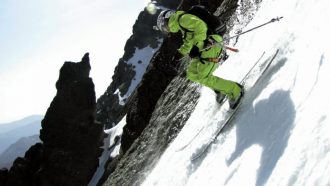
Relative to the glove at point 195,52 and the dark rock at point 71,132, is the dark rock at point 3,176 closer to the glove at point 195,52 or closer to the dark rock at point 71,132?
the dark rock at point 71,132

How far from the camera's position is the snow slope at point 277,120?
5.94 metres

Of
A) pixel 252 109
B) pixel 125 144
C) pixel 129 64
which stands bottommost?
pixel 129 64

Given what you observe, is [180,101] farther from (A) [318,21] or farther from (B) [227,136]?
(A) [318,21]

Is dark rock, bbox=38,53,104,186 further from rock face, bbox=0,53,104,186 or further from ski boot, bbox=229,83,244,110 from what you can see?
ski boot, bbox=229,83,244,110

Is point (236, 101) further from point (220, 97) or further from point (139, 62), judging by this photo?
point (139, 62)

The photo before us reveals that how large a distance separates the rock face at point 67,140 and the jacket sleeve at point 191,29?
56562 millimetres

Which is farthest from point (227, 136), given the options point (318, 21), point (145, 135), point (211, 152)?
point (145, 135)

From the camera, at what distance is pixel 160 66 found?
Answer: 42.7 metres

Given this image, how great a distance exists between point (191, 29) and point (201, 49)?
592mm

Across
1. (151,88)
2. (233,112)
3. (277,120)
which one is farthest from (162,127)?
(151,88)

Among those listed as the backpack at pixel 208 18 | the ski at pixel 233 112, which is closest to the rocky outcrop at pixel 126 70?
the ski at pixel 233 112

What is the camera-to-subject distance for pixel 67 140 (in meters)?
65.5

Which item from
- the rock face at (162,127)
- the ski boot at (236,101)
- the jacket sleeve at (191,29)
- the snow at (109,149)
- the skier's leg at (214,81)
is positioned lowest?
the snow at (109,149)

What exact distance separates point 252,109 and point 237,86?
109 centimetres
